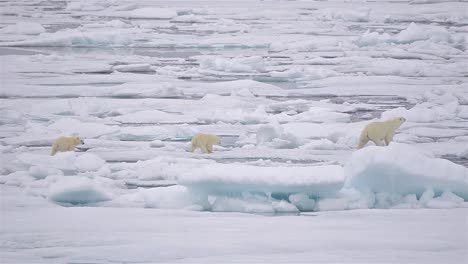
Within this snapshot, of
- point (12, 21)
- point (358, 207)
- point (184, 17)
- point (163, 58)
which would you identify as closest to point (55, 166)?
point (358, 207)

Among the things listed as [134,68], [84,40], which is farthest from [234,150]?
[84,40]

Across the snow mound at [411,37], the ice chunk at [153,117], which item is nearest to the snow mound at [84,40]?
the snow mound at [411,37]

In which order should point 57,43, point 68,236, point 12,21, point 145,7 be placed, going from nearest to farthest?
point 68,236 → point 57,43 → point 12,21 → point 145,7

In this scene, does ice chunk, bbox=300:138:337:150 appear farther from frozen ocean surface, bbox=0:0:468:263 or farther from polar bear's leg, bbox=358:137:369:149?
polar bear's leg, bbox=358:137:369:149

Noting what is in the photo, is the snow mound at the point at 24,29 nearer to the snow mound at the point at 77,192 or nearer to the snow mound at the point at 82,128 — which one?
the snow mound at the point at 82,128

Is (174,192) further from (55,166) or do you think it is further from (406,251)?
(406,251)

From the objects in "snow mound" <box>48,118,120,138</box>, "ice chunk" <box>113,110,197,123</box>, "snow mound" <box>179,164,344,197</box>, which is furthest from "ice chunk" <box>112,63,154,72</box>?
"snow mound" <box>179,164,344,197</box>
